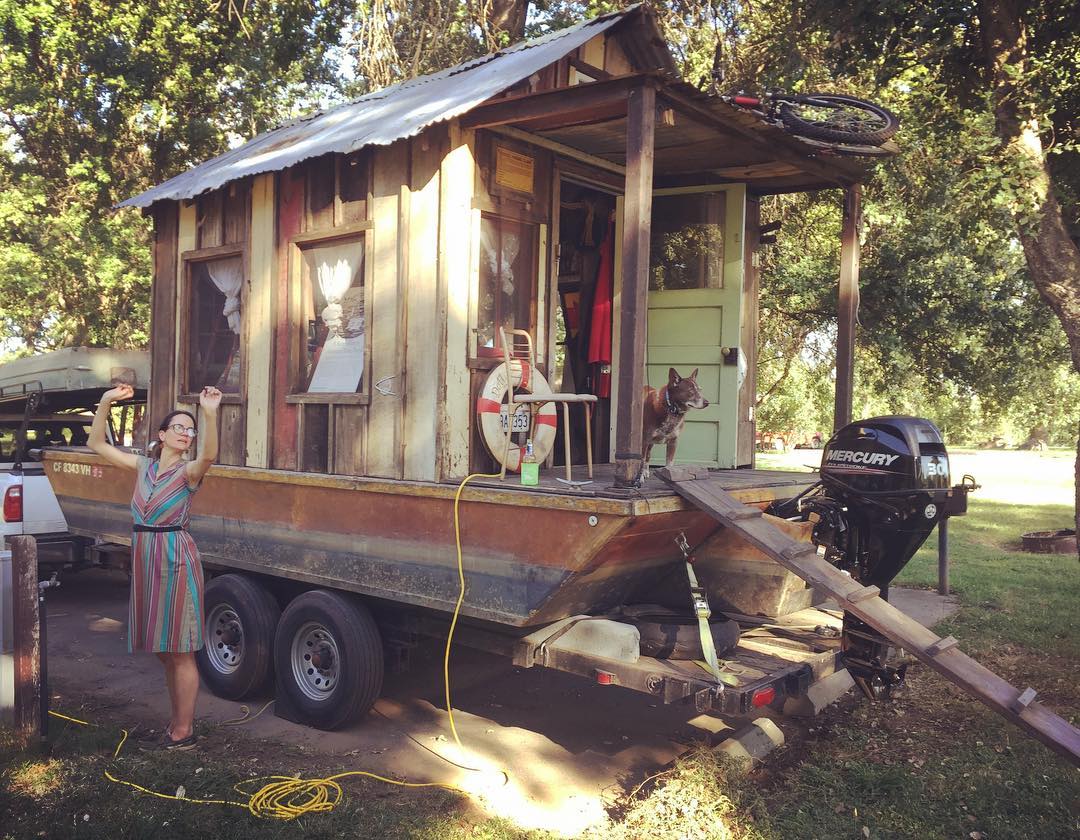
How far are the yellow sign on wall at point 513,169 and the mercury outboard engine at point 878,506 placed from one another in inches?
103

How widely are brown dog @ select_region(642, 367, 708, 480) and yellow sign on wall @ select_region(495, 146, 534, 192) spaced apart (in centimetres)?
161

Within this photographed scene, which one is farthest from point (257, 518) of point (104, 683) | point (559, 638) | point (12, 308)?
point (12, 308)

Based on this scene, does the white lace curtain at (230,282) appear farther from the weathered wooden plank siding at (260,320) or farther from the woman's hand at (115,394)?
the woman's hand at (115,394)

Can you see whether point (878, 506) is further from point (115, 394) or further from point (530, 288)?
point (115, 394)

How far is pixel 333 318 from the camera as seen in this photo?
20.0 feet

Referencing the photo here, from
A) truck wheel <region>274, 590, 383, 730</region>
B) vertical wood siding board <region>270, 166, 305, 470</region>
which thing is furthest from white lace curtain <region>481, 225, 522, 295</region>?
truck wheel <region>274, 590, 383, 730</region>

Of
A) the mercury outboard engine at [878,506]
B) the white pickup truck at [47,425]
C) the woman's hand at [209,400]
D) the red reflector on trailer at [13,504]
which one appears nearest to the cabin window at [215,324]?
the white pickup truck at [47,425]

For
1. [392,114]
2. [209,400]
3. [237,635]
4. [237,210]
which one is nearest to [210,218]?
[237,210]

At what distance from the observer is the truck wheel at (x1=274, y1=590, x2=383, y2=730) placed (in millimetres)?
5289

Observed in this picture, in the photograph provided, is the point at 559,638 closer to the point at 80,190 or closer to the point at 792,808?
the point at 792,808

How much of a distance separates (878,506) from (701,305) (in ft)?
10.0

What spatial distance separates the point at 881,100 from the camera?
11445 mm

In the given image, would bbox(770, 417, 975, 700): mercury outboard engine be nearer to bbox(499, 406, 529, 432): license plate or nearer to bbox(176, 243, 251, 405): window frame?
bbox(499, 406, 529, 432): license plate

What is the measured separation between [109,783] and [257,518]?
1972mm
